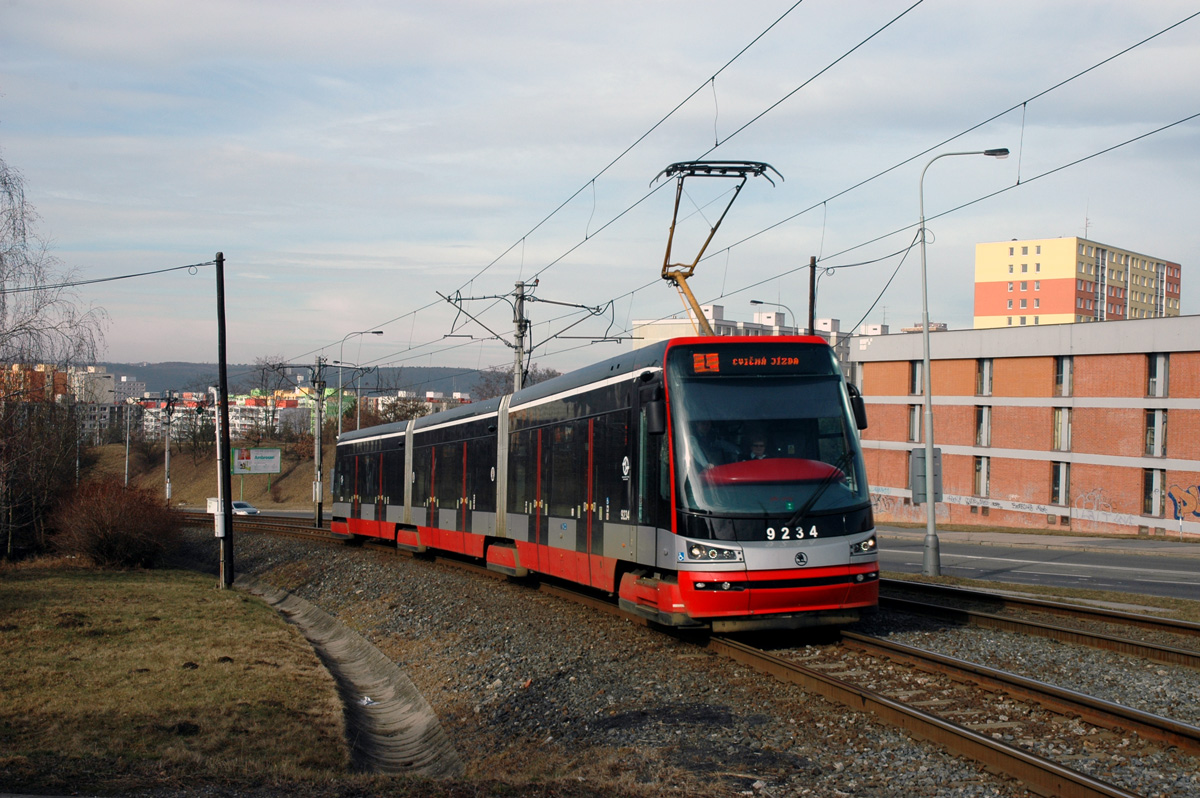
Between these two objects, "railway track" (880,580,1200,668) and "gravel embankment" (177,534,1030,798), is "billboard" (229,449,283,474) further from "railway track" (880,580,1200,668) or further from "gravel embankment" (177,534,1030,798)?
"railway track" (880,580,1200,668)

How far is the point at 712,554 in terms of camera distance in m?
9.64

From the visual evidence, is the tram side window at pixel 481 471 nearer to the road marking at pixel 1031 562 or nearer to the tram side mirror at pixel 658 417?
the tram side mirror at pixel 658 417

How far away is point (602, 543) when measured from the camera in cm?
1227

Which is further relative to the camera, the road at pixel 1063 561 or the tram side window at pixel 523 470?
the road at pixel 1063 561

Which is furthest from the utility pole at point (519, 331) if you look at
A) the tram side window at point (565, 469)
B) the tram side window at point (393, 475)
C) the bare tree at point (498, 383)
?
the bare tree at point (498, 383)

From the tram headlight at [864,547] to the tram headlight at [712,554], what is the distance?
49.9 inches

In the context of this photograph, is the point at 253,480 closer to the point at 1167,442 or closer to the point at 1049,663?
the point at 1167,442

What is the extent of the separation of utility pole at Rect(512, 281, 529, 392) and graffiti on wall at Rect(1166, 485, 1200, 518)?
98.1ft

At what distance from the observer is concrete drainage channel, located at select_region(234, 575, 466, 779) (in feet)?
29.5

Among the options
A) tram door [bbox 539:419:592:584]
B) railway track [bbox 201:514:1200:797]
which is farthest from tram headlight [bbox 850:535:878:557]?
tram door [bbox 539:419:592:584]

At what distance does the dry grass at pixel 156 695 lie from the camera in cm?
758

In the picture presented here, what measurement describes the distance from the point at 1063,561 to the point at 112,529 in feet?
85.6

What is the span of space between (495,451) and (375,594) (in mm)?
3911

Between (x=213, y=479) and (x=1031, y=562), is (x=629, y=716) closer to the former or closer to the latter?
(x=1031, y=562)
